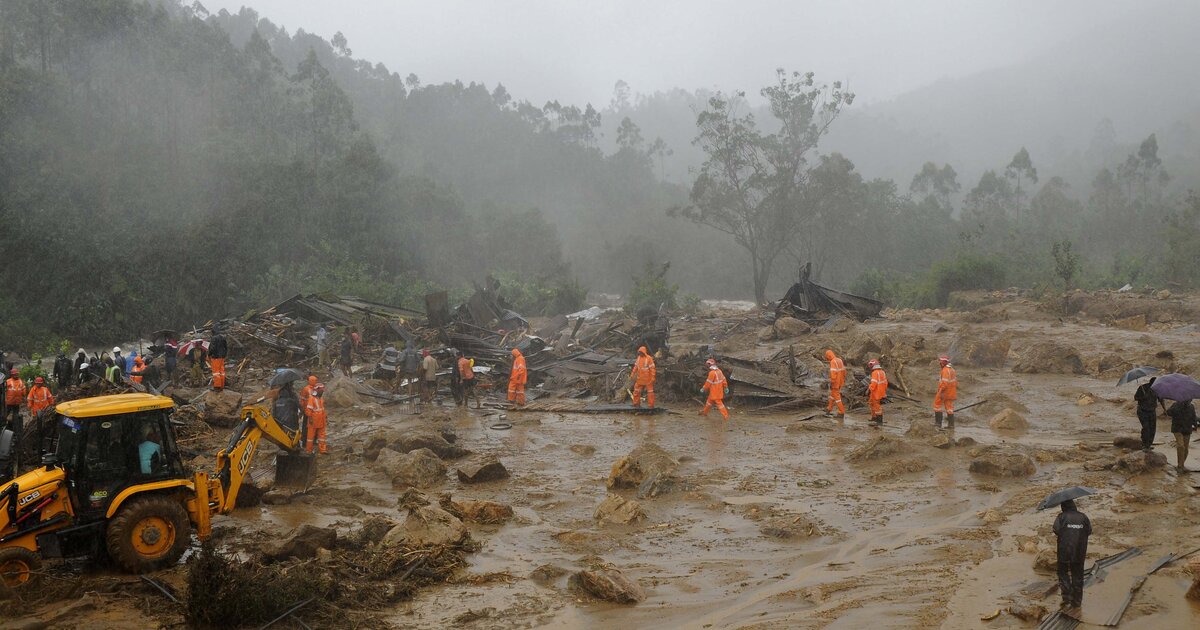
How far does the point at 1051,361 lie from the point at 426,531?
59.4 feet

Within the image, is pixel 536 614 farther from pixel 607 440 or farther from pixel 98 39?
pixel 98 39

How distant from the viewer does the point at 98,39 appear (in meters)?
42.2

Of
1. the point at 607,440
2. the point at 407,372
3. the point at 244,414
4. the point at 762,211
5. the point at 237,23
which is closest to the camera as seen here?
the point at 244,414

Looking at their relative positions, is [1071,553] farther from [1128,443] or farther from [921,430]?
[921,430]

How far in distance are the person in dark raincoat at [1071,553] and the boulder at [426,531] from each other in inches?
225

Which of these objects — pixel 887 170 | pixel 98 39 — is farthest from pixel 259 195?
pixel 887 170

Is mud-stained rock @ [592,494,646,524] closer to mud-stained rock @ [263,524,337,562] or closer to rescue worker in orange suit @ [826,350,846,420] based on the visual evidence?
mud-stained rock @ [263,524,337,562]

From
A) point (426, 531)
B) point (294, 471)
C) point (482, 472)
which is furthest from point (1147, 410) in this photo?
point (294, 471)

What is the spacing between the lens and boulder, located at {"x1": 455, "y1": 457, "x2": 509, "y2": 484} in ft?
39.3

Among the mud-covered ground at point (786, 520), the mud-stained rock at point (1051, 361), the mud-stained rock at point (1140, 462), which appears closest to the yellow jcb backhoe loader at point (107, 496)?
the mud-covered ground at point (786, 520)

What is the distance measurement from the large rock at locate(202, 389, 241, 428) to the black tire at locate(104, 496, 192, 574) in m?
8.60

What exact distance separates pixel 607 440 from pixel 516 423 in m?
2.57

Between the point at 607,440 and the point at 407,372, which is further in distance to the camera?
the point at 407,372

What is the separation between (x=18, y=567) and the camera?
7.20 m
